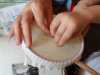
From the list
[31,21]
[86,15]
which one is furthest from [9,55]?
[86,15]

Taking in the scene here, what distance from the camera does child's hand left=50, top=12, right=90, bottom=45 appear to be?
465 millimetres

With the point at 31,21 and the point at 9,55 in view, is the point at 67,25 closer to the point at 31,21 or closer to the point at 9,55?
the point at 31,21

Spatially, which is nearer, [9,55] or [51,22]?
[51,22]

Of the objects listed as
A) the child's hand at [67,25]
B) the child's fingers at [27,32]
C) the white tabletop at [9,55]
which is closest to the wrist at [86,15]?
the child's hand at [67,25]

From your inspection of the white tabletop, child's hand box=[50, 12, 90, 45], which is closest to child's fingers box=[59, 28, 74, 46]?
child's hand box=[50, 12, 90, 45]

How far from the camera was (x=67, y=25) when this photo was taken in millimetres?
467

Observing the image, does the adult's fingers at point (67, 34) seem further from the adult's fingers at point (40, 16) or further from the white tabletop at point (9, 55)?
the white tabletop at point (9, 55)

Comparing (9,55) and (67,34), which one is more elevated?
(67,34)

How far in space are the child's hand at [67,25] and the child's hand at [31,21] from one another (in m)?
0.05

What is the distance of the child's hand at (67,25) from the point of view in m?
0.46

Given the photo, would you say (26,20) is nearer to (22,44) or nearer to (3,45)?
(22,44)

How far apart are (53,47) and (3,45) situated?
0.43m

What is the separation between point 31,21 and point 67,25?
0.11 metres

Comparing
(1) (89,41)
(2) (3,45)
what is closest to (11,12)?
(2) (3,45)
